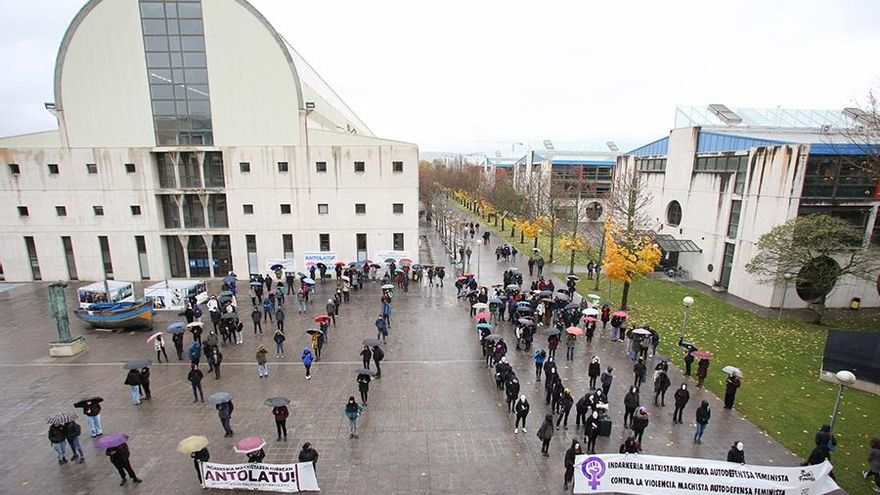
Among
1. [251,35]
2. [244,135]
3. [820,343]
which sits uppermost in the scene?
[251,35]

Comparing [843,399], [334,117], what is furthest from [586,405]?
[334,117]

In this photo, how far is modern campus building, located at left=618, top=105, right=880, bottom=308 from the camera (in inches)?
979

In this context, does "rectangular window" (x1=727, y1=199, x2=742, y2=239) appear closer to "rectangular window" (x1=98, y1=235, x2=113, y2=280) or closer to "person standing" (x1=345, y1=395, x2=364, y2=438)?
"person standing" (x1=345, y1=395, x2=364, y2=438)

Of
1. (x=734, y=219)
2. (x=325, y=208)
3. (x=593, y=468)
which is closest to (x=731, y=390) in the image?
(x=593, y=468)

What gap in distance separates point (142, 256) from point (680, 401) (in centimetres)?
3392

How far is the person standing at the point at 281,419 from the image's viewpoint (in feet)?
40.5

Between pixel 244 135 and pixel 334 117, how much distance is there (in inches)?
Answer: 633

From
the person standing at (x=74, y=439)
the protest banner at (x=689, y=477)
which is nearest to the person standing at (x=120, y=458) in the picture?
the person standing at (x=74, y=439)

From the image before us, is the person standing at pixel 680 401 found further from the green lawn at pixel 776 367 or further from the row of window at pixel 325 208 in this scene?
the row of window at pixel 325 208

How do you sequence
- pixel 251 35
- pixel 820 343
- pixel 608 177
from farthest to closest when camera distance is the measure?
pixel 608 177
pixel 251 35
pixel 820 343

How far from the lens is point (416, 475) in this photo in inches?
441

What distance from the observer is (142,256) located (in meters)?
31.2

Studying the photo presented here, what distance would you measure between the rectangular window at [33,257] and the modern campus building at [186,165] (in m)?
0.12

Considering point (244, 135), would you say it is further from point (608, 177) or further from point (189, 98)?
point (608, 177)
